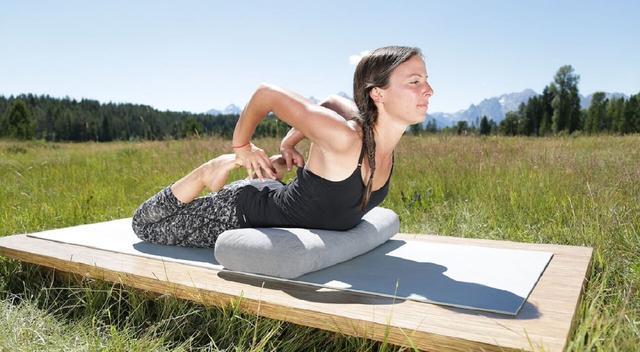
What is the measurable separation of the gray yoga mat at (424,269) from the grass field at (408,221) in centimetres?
24

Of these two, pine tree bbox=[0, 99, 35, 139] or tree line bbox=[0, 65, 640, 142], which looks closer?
tree line bbox=[0, 65, 640, 142]

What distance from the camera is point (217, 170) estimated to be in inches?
116

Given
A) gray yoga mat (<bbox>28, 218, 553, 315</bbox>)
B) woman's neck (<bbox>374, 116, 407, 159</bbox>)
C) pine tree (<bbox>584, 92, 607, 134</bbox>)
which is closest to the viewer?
gray yoga mat (<bbox>28, 218, 553, 315</bbox>)

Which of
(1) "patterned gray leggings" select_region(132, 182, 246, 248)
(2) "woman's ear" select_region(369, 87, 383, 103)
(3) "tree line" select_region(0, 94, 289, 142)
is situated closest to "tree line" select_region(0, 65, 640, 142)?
(3) "tree line" select_region(0, 94, 289, 142)

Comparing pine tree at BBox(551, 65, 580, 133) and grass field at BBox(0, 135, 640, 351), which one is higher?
pine tree at BBox(551, 65, 580, 133)

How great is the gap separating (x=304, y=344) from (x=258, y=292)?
28 centimetres

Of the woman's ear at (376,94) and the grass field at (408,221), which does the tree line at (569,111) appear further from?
the woman's ear at (376,94)

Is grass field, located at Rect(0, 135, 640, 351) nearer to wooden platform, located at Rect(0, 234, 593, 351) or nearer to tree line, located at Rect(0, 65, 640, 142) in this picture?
wooden platform, located at Rect(0, 234, 593, 351)

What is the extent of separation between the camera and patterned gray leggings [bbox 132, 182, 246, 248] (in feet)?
9.95

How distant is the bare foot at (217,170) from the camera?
2.93m

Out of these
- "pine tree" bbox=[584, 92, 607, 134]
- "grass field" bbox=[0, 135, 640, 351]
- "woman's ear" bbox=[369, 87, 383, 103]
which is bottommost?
"grass field" bbox=[0, 135, 640, 351]

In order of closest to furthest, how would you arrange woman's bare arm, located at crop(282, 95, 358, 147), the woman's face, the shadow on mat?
the shadow on mat < the woman's face < woman's bare arm, located at crop(282, 95, 358, 147)

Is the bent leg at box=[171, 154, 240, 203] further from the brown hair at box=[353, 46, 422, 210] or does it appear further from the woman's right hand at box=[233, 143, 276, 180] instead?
the brown hair at box=[353, 46, 422, 210]

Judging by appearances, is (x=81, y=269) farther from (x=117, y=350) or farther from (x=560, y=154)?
(x=560, y=154)
